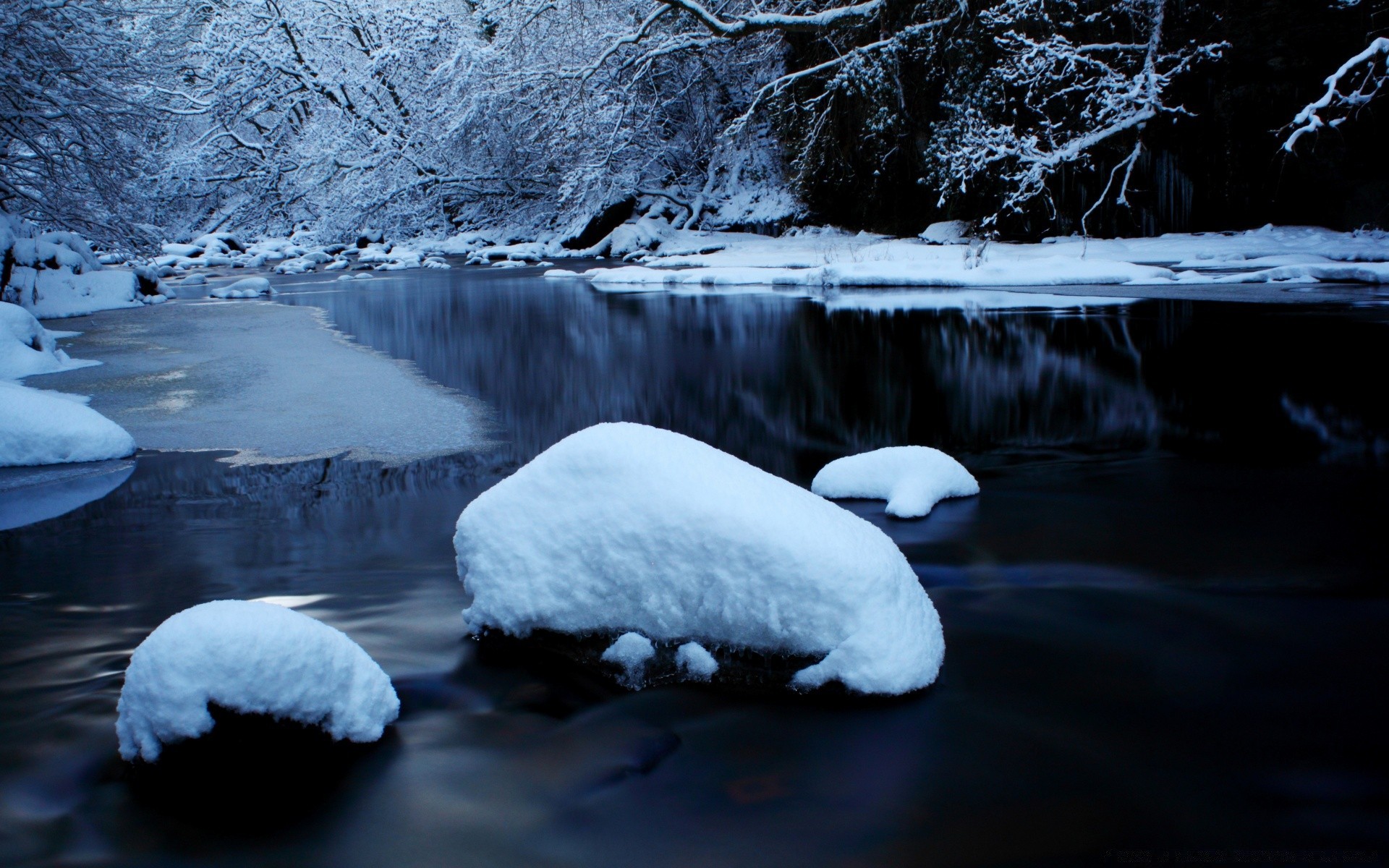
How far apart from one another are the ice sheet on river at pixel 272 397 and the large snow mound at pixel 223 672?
3.13m

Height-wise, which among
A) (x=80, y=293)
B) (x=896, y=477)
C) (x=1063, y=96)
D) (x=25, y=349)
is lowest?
(x=896, y=477)

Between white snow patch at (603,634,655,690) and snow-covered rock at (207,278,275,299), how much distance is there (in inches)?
636

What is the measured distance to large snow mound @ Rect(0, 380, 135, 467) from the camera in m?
5.35

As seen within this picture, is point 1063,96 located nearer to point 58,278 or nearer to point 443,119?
point 443,119

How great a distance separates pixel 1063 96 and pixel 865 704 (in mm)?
16468

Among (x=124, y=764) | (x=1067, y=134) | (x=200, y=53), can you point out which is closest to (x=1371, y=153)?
(x=1067, y=134)

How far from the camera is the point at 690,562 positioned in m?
2.77

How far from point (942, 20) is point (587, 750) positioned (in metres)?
18.4

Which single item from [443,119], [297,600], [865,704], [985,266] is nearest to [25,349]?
[297,600]

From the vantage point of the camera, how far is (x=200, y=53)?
2883 centimetres

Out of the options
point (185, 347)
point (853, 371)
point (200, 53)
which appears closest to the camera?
point (853, 371)

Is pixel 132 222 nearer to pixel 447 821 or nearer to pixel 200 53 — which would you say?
pixel 447 821

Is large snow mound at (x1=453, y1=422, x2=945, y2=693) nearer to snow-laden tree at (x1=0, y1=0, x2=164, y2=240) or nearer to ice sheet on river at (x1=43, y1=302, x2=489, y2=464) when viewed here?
ice sheet on river at (x1=43, y1=302, x2=489, y2=464)

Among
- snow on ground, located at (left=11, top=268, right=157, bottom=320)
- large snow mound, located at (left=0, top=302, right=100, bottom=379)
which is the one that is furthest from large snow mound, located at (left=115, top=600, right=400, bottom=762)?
snow on ground, located at (left=11, top=268, right=157, bottom=320)
